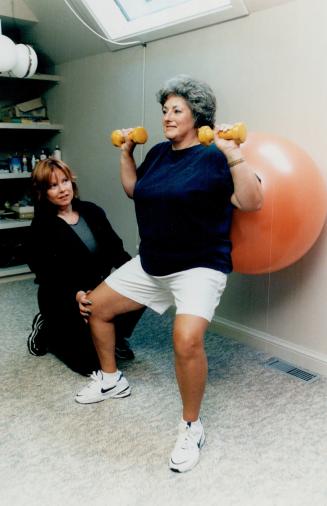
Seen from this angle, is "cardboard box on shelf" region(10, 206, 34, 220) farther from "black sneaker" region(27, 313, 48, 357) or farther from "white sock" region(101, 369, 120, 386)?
"white sock" region(101, 369, 120, 386)

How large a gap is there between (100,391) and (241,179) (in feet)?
3.44

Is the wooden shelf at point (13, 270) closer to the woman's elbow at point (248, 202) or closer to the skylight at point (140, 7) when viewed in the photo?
the skylight at point (140, 7)

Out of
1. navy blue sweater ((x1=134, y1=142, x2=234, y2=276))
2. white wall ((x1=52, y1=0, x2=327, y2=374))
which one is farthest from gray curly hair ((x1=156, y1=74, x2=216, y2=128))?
white wall ((x1=52, y1=0, x2=327, y2=374))

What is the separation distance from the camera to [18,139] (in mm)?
4258

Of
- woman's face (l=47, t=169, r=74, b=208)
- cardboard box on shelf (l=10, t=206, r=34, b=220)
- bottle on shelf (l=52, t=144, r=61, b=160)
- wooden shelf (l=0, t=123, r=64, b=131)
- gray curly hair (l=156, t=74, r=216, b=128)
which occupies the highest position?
gray curly hair (l=156, t=74, r=216, b=128)

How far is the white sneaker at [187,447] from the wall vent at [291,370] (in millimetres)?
702

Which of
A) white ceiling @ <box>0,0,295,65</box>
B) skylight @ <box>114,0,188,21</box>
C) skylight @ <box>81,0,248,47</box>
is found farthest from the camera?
white ceiling @ <box>0,0,295,65</box>

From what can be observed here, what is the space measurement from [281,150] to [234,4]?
866 mm

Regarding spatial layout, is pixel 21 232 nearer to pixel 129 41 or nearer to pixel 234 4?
pixel 129 41

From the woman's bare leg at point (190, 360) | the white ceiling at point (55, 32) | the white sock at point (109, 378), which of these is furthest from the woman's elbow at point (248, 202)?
the white ceiling at point (55, 32)

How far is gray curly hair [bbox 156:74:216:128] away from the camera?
183 cm

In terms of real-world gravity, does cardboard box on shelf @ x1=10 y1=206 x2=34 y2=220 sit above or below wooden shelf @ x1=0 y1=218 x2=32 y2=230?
above

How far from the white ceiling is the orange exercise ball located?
1.78 metres

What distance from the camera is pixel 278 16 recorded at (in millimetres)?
2230
